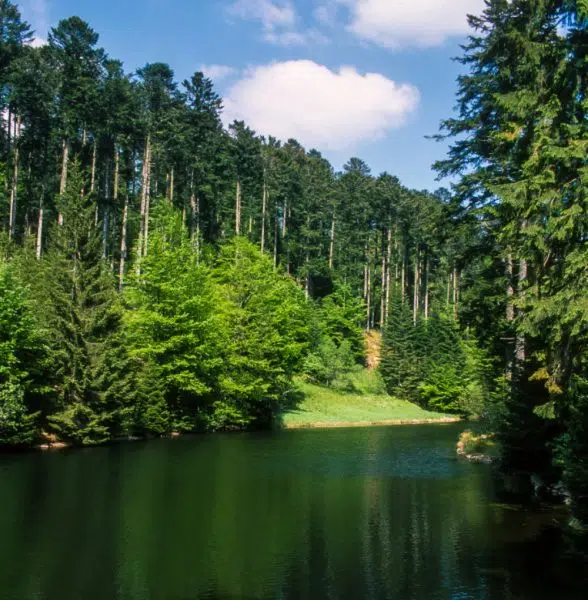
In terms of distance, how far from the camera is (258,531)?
51.0 ft

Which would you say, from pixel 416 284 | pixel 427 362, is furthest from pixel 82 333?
pixel 416 284

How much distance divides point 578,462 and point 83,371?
24760 millimetres

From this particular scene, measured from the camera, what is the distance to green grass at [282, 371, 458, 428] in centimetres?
4775

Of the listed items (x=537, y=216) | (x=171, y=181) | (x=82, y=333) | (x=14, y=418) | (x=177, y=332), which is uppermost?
(x=171, y=181)

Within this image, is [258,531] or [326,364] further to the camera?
[326,364]

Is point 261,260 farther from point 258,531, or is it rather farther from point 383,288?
point 258,531

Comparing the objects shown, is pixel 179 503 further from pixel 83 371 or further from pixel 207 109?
pixel 207 109

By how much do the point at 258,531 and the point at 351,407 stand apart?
3819 cm

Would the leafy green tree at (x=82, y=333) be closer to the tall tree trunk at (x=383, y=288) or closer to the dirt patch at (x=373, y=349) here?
the dirt patch at (x=373, y=349)

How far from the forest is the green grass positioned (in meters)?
2.15

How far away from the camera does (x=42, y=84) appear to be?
1911 inches

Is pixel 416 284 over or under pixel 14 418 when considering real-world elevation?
over

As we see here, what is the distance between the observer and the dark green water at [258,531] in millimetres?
11516

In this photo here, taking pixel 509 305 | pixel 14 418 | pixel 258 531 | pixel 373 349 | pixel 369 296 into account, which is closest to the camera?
pixel 258 531
